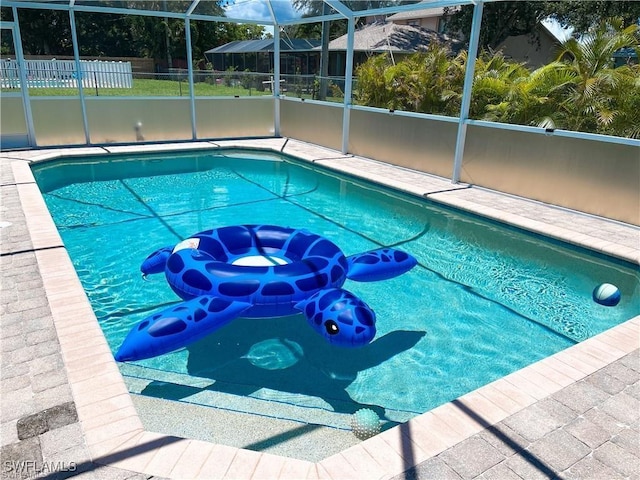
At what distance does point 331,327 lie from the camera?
364 centimetres

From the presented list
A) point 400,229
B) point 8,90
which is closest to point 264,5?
point 8,90

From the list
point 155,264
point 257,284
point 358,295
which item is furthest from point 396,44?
point 257,284

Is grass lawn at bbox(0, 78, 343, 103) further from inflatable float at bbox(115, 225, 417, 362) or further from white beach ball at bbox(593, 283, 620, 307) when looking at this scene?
white beach ball at bbox(593, 283, 620, 307)

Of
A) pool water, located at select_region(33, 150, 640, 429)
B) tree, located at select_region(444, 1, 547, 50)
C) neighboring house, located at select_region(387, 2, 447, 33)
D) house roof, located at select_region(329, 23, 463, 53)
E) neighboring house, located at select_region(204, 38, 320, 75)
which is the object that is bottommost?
pool water, located at select_region(33, 150, 640, 429)

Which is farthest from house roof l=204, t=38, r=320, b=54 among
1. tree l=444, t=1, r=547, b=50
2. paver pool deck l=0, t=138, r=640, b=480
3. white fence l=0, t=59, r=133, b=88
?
paver pool deck l=0, t=138, r=640, b=480

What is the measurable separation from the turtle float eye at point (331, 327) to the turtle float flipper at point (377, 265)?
1.00 meters

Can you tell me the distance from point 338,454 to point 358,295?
262 cm

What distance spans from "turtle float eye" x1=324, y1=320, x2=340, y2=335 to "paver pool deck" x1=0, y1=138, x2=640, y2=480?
1.02m

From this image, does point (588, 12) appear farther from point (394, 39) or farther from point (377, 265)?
point (377, 265)

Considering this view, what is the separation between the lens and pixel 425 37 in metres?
22.8

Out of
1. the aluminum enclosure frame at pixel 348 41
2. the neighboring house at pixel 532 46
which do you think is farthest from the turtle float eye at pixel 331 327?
the neighboring house at pixel 532 46

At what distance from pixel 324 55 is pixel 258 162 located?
5.70m

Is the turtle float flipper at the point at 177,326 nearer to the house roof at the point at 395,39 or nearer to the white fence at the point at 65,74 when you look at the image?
the white fence at the point at 65,74

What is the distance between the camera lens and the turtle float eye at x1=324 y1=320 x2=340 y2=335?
11.8ft
